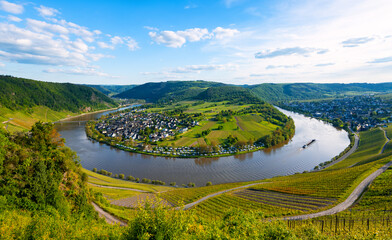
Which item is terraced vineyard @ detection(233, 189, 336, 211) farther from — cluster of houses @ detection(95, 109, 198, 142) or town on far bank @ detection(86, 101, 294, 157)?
cluster of houses @ detection(95, 109, 198, 142)

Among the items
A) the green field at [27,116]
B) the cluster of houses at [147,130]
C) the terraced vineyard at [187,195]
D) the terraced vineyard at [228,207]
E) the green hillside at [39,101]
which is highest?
the green hillside at [39,101]

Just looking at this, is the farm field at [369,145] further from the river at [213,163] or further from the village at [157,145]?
the village at [157,145]

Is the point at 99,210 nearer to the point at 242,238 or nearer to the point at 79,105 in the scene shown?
the point at 242,238

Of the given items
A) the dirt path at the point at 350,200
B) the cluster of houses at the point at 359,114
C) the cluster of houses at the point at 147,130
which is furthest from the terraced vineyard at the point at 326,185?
the cluster of houses at the point at 359,114

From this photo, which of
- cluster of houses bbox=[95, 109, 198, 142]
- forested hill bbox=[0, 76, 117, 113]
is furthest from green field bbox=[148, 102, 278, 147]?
forested hill bbox=[0, 76, 117, 113]

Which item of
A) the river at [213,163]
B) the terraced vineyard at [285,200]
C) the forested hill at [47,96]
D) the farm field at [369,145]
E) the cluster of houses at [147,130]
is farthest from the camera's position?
the forested hill at [47,96]

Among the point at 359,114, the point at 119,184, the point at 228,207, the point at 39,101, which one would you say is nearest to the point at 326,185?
the point at 228,207

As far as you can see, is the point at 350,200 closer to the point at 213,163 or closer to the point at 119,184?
the point at 213,163
